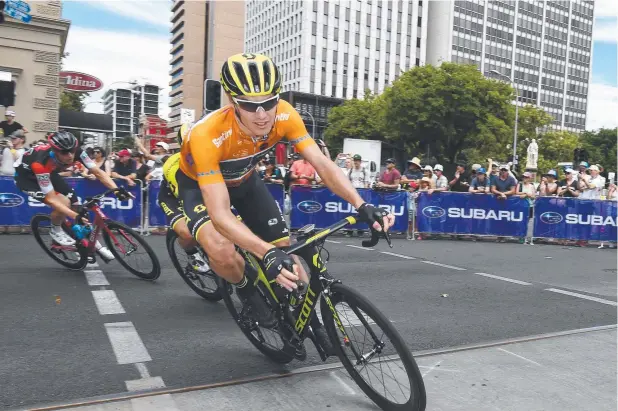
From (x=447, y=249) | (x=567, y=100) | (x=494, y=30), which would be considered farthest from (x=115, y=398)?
(x=567, y=100)

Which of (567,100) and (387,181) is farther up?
(567,100)

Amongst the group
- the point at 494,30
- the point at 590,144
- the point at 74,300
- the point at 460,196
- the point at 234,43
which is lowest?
the point at 74,300

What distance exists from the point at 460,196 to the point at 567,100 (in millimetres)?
135163

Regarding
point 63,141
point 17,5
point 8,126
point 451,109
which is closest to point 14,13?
point 17,5

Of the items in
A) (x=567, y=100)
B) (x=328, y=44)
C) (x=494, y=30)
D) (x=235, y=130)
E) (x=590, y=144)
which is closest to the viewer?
(x=235, y=130)

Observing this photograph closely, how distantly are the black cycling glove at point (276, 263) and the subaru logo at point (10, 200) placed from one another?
32.4 feet

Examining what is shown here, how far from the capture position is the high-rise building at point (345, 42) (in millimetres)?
106875

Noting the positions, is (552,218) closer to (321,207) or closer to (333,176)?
(321,207)

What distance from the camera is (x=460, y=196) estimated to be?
14094 millimetres

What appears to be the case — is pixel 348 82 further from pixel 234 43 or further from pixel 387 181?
pixel 387 181

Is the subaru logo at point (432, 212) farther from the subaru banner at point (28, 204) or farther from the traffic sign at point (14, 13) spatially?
the traffic sign at point (14, 13)

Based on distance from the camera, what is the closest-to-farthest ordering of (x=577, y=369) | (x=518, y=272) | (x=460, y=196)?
(x=577, y=369)
(x=518, y=272)
(x=460, y=196)

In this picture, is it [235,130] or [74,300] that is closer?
[235,130]

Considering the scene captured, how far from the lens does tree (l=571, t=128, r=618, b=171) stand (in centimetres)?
9475
